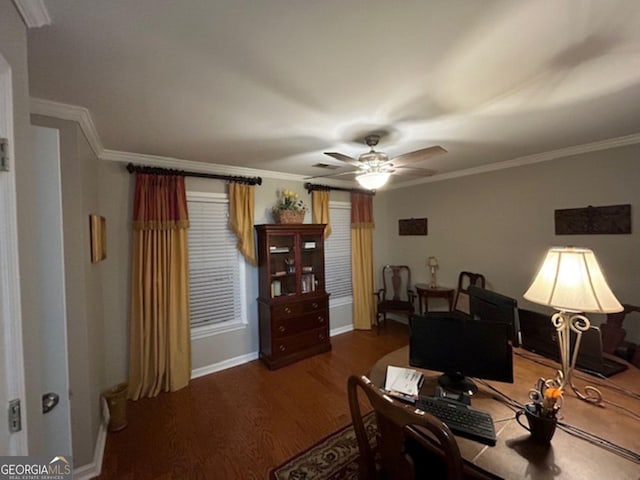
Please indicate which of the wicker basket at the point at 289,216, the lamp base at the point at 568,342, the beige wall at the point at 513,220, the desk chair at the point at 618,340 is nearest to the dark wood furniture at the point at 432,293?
the beige wall at the point at 513,220

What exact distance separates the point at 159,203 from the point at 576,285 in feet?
10.7

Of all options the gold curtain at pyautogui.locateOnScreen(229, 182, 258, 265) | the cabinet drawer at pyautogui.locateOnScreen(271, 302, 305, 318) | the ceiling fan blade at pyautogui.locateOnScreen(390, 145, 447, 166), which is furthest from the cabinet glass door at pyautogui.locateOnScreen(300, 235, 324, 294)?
the ceiling fan blade at pyautogui.locateOnScreen(390, 145, 447, 166)

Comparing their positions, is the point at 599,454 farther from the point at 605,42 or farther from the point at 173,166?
the point at 173,166

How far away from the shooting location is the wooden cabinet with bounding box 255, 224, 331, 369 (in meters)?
3.30

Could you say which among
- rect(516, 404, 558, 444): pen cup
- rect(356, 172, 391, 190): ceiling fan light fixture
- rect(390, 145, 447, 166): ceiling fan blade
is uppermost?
rect(390, 145, 447, 166): ceiling fan blade

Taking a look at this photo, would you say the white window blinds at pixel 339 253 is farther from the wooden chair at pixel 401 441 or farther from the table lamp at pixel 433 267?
the wooden chair at pixel 401 441

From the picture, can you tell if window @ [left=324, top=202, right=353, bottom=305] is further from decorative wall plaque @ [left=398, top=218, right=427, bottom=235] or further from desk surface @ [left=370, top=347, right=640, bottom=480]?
desk surface @ [left=370, top=347, right=640, bottom=480]

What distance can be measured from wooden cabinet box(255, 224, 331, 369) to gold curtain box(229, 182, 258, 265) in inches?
5.1

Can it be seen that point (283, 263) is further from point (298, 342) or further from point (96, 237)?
point (96, 237)

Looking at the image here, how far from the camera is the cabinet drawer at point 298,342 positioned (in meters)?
3.27

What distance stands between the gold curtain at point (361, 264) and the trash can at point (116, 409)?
3.11 metres

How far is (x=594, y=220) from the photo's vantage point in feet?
9.28

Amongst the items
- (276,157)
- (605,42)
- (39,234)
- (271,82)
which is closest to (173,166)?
(276,157)

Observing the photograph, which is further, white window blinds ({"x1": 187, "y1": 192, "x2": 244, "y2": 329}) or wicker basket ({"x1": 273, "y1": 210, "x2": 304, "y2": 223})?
wicker basket ({"x1": 273, "y1": 210, "x2": 304, "y2": 223})
